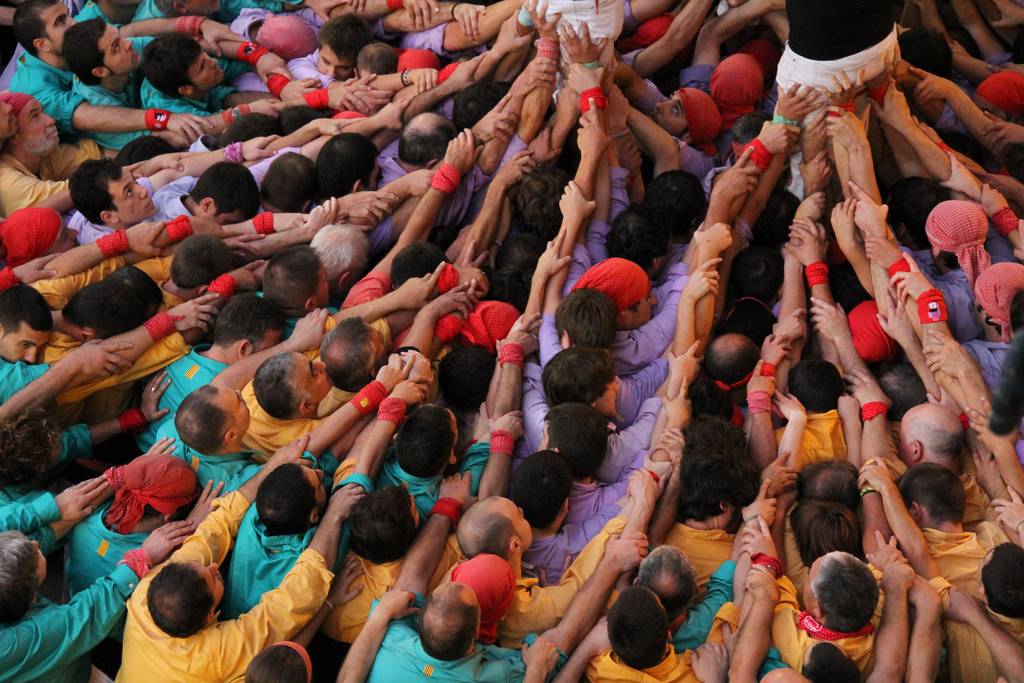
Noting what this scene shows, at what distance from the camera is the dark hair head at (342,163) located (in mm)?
5219

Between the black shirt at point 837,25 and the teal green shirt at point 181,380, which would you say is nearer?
the black shirt at point 837,25

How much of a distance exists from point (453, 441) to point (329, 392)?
0.65 m

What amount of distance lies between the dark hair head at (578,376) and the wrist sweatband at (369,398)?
0.62m

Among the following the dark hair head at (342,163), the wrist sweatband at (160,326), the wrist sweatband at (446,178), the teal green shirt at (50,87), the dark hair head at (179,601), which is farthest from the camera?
the teal green shirt at (50,87)

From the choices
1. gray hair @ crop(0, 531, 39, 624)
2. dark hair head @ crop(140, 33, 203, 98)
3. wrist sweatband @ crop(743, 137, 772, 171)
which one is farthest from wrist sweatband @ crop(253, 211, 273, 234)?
wrist sweatband @ crop(743, 137, 772, 171)

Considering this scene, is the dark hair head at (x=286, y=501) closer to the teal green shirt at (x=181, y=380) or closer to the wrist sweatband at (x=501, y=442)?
the wrist sweatband at (x=501, y=442)

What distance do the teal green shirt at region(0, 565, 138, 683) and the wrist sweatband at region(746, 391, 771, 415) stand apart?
2.30m

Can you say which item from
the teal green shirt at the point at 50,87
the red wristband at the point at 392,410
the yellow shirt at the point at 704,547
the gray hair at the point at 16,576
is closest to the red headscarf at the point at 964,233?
the yellow shirt at the point at 704,547

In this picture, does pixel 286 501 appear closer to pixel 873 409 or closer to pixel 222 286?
pixel 222 286

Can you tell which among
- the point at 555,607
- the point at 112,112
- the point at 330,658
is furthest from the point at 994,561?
the point at 112,112

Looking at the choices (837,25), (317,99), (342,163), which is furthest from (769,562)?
(317,99)

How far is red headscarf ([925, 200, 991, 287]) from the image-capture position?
4.57 metres

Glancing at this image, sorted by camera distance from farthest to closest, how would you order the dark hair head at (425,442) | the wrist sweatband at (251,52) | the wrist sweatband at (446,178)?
the wrist sweatband at (251,52) < the wrist sweatband at (446,178) < the dark hair head at (425,442)

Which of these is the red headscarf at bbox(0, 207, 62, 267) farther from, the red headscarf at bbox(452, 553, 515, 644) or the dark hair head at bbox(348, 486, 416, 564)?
the red headscarf at bbox(452, 553, 515, 644)
